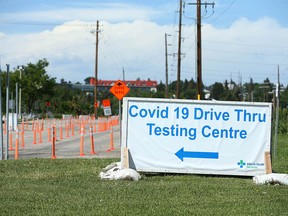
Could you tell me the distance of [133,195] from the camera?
10109 millimetres

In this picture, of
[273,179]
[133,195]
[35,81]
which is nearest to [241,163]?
[273,179]

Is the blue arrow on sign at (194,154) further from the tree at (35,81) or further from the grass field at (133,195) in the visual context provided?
the tree at (35,81)

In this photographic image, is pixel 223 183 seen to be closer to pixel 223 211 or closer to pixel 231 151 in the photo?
pixel 231 151

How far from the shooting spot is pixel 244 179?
1304 centimetres

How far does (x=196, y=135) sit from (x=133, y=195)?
358 centimetres

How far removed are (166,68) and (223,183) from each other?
2299 inches

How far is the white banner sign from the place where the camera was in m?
13.2

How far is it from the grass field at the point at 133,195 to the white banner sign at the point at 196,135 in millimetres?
320

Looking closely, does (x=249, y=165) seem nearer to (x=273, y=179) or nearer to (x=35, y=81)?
(x=273, y=179)

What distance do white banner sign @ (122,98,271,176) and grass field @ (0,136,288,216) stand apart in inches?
12.6

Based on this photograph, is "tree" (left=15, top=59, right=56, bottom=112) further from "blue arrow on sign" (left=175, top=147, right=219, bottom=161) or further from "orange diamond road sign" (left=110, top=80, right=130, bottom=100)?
"blue arrow on sign" (left=175, top=147, right=219, bottom=161)

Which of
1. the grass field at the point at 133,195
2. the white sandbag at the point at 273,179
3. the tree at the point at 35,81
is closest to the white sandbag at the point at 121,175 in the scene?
the grass field at the point at 133,195

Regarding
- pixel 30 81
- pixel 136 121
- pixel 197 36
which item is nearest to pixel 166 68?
pixel 30 81

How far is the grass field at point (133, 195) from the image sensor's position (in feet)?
28.6
